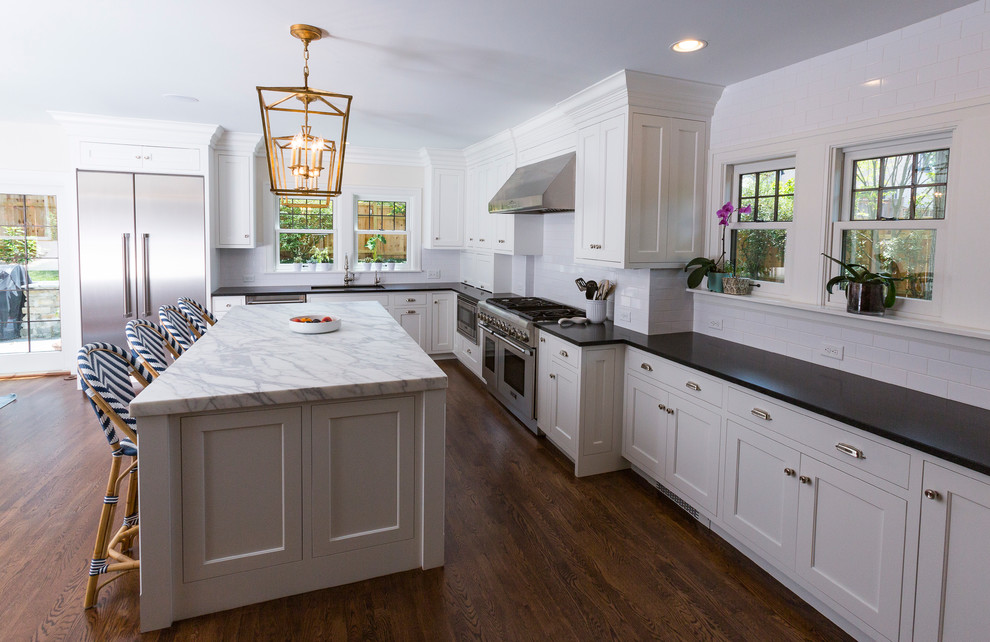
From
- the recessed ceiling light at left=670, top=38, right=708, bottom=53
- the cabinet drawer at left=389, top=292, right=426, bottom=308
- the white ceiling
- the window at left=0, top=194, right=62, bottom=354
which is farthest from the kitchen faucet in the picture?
the recessed ceiling light at left=670, top=38, right=708, bottom=53

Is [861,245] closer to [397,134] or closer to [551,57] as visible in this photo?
[551,57]

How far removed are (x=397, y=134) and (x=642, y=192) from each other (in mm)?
3021

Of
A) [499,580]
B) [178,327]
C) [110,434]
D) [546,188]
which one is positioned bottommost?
[499,580]

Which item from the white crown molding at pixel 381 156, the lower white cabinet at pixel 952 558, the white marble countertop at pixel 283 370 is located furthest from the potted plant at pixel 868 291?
the white crown molding at pixel 381 156

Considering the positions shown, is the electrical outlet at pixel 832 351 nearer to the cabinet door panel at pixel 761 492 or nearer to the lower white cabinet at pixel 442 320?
the cabinet door panel at pixel 761 492

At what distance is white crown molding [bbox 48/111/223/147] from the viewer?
5070 millimetres

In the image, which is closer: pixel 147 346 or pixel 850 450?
pixel 850 450

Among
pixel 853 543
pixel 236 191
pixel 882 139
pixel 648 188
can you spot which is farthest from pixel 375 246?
pixel 853 543

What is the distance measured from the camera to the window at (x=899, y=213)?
2.50m

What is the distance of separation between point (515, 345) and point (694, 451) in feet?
Result: 5.89

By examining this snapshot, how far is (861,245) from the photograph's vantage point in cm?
283

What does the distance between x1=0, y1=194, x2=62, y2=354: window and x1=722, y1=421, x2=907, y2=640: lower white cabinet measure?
6582mm

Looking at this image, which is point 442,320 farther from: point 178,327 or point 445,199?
point 178,327

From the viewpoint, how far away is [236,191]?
5.86 m
